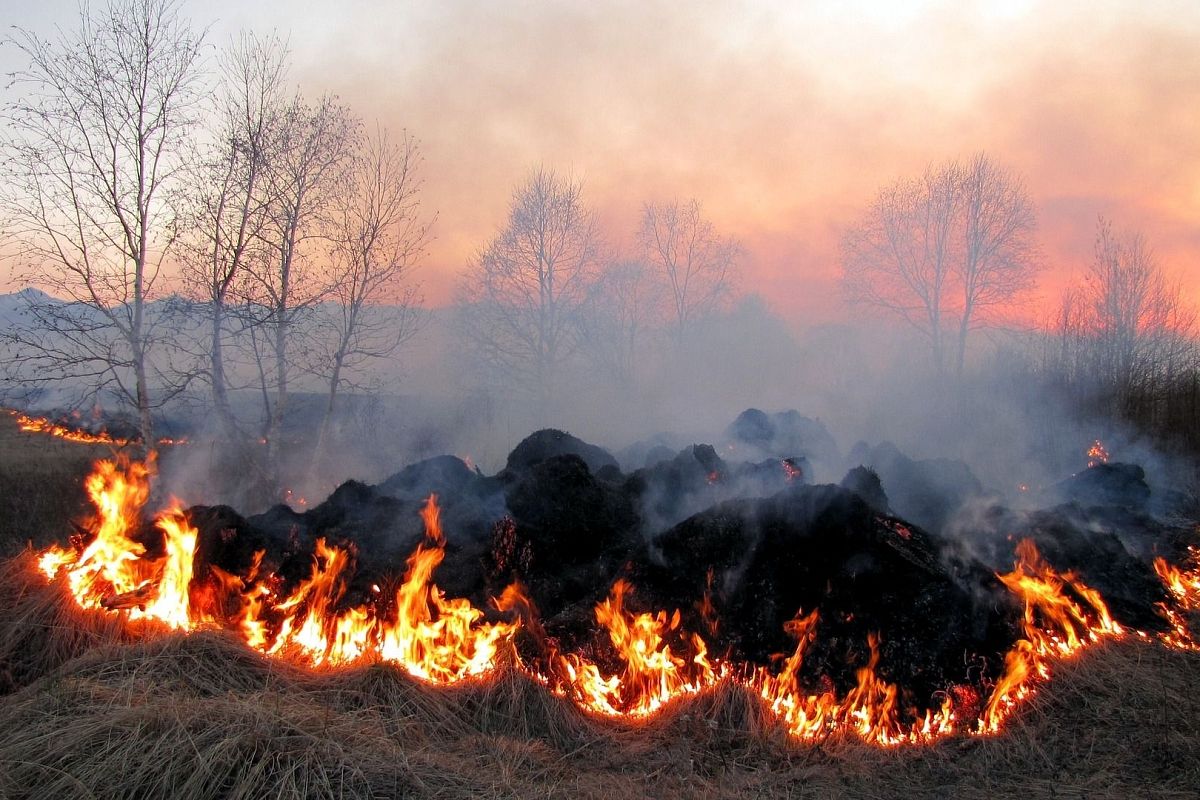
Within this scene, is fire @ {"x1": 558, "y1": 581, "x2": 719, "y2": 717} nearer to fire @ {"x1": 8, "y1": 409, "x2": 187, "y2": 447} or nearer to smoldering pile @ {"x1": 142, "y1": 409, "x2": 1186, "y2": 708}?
smoldering pile @ {"x1": 142, "y1": 409, "x2": 1186, "y2": 708}

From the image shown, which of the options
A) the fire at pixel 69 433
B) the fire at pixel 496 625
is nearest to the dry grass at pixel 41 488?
the fire at pixel 69 433

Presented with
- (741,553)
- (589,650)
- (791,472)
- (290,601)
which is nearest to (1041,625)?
(741,553)

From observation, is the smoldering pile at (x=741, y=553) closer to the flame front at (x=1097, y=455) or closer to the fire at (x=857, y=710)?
the fire at (x=857, y=710)

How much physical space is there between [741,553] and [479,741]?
230cm

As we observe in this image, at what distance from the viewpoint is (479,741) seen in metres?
4.18

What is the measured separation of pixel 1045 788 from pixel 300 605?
5.32m

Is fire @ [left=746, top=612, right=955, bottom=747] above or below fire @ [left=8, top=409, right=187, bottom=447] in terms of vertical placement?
below

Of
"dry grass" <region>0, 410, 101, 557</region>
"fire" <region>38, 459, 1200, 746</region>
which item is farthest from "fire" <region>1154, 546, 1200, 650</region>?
"dry grass" <region>0, 410, 101, 557</region>

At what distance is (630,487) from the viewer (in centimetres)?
734

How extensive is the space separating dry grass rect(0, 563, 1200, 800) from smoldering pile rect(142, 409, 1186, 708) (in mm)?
473

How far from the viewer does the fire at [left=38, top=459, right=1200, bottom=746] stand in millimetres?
4434

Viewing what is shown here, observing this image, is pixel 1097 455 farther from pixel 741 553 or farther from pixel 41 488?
pixel 41 488

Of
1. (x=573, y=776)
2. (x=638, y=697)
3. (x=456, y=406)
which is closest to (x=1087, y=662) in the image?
(x=638, y=697)

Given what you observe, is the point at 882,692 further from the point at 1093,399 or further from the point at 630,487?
the point at 1093,399
